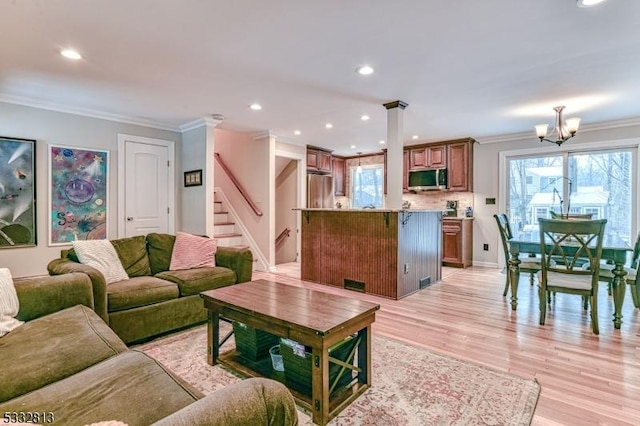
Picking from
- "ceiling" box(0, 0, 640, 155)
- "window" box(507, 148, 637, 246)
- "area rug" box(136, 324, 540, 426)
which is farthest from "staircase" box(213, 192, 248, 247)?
"window" box(507, 148, 637, 246)

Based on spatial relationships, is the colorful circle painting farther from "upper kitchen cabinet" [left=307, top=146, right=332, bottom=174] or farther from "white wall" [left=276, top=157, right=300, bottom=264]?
"upper kitchen cabinet" [left=307, top=146, right=332, bottom=174]

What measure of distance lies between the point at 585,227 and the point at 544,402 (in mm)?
1686

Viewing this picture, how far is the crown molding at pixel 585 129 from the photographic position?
16.0 ft

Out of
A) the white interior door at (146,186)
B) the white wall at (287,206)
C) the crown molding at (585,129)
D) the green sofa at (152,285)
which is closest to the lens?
the green sofa at (152,285)

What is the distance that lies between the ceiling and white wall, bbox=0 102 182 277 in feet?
0.50

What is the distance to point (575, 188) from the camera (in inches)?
211

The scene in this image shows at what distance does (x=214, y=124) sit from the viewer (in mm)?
4949

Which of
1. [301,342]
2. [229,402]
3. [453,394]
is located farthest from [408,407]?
[229,402]

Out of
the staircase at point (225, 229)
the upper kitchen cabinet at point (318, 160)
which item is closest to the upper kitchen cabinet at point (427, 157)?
the upper kitchen cabinet at point (318, 160)

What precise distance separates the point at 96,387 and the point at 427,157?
635 cm

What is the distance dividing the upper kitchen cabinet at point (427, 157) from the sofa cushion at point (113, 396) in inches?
240

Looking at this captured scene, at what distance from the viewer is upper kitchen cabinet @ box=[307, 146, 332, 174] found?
6.93 metres

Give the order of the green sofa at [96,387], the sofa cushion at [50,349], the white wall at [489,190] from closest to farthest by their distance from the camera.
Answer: the green sofa at [96,387] < the sofa cushion at [50,349] < the white wall at [489,190]

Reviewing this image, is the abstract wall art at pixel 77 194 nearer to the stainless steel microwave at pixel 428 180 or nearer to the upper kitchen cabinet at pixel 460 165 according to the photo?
the stainless steel microwave at pixel 428 180
